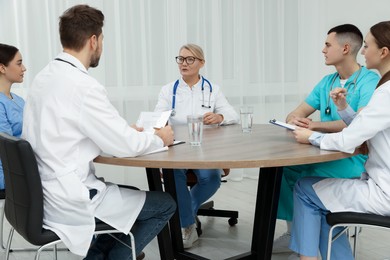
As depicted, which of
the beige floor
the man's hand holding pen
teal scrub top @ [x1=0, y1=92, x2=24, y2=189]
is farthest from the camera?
the beige floor

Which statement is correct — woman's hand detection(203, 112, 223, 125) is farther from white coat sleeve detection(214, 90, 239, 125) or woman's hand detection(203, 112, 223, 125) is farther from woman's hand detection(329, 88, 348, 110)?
woman's hand detection(329, 88, 348, 110)

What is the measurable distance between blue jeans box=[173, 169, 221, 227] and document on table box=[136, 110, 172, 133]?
Result: 0.50 meters

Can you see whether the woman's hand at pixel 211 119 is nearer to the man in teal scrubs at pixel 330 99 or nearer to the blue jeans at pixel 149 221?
the man in teal scrubs at pixel 330 99

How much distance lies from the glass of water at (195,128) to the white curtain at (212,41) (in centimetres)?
228

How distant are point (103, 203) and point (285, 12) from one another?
3641 mm

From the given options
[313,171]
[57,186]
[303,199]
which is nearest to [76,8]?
[57,186]

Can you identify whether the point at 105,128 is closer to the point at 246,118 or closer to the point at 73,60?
the point at 73,60

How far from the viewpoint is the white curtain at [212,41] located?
13.3ft

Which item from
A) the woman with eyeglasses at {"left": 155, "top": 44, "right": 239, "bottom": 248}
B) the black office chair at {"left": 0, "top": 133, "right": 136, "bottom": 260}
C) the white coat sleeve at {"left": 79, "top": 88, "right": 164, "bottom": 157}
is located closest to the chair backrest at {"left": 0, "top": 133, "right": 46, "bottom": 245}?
the black office chair at {"left": 0, "top": 133, "right": 136, "bottom": 260}

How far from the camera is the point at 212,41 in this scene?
15.3ft

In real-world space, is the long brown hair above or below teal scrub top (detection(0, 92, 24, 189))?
above

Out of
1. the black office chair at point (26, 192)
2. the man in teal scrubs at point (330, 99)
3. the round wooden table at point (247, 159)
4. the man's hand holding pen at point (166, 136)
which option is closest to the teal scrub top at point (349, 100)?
the man in teal scrubs at point (330, 99)

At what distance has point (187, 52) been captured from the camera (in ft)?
10.7

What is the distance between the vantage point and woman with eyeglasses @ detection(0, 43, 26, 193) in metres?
2.72
